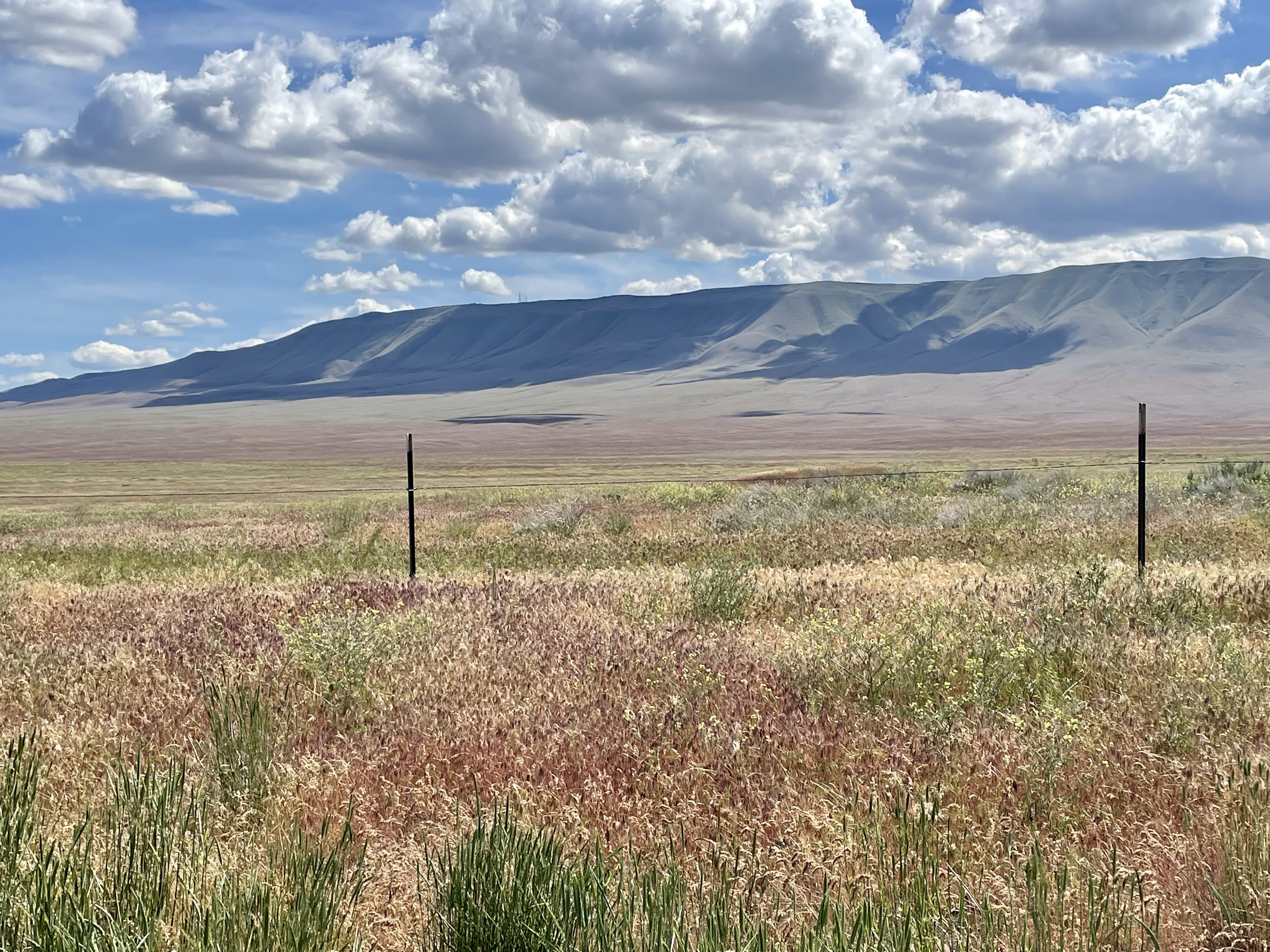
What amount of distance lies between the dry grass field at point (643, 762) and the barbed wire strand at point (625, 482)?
9.13 meters

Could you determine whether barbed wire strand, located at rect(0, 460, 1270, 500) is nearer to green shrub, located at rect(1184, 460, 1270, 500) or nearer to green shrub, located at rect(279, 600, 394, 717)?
green shrub, located at rect(1184, 460, 1270, 500)

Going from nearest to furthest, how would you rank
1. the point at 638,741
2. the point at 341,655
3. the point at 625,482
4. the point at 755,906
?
the point at 755,906 → the point at 638,741 → the point at 341,655 → the point at 625,482

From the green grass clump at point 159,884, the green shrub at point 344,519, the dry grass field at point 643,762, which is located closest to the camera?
the green grass clump at point 159,884

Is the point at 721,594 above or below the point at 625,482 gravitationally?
above

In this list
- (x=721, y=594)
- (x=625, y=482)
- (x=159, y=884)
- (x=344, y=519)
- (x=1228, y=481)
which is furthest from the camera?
(x=625, y=482)

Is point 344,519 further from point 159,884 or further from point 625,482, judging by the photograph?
point 625,482

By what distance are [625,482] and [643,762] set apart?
40985 millimetres

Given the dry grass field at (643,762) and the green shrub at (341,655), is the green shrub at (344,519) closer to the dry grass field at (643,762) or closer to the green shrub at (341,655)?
the dry grass field at (643,762)

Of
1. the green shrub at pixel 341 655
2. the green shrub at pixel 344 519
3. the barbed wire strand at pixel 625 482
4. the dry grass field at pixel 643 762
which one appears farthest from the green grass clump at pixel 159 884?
the green shrub at pixel 344 519

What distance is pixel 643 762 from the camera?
5.06 metres

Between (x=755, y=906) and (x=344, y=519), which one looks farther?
(x=344, y=519)

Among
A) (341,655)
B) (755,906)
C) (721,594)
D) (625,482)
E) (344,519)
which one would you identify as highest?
(341,655)

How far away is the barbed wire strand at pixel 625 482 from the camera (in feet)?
82.2

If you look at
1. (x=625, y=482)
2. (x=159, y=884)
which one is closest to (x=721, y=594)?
(x=159, y=884)
